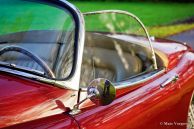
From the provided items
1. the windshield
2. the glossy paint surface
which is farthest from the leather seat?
the windshield

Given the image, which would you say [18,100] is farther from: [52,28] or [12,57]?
[52,28]

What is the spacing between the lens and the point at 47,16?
12.5ft

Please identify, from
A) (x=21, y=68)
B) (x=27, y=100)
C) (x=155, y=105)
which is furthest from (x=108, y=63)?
(x=27, y=100)

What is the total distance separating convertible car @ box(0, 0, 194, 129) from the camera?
312 cm

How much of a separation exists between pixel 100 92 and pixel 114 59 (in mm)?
1452

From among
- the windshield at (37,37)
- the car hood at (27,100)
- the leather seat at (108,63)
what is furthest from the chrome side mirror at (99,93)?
the leather seat at (108,63)

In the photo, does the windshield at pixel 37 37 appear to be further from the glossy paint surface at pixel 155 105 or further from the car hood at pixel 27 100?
the glossy paint surface at pixel 155 105

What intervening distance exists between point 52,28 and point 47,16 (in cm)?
10

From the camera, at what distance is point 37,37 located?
12.3ft

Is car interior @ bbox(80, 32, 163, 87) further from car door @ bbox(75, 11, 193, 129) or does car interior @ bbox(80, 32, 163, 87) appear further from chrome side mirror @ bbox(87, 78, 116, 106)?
chrome side mirror @ bbox(87, 78, 116, 106)

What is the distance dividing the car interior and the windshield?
53 cm

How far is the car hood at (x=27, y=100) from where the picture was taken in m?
2.99

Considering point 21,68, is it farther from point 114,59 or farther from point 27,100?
point 114,59

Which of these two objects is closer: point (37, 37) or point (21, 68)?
point (21, 68)
